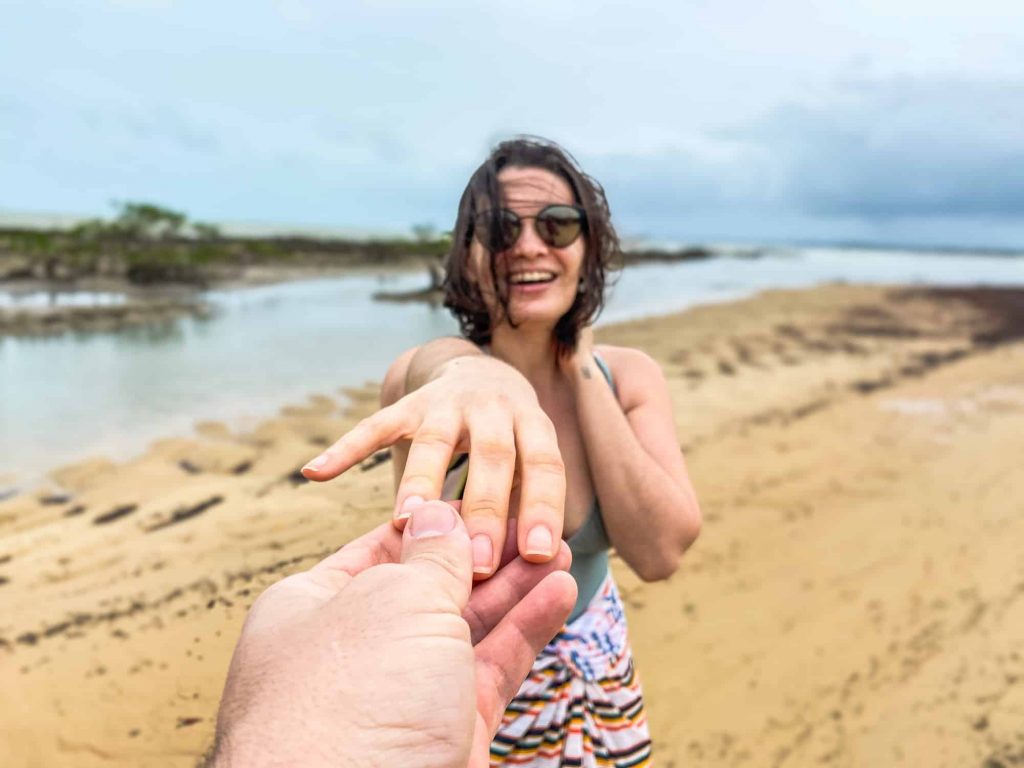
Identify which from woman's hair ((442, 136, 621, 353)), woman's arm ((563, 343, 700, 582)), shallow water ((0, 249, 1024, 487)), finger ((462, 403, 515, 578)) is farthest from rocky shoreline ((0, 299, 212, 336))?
finger ((462, 403, 515, 578))

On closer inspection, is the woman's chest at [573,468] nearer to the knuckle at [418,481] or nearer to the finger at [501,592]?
the finger at [501,592]

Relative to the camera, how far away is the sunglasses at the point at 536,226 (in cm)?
168

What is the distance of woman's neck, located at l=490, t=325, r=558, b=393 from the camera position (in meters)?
1.81

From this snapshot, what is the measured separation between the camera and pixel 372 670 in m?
0.83

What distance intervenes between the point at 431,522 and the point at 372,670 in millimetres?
225

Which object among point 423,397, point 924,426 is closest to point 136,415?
point 423,397

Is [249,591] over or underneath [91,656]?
over

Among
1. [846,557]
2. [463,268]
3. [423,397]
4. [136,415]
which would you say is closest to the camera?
[423,397]

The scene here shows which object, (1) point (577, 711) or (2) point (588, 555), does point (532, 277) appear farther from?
(1) point (577, 711)

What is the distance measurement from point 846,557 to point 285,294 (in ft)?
61.4

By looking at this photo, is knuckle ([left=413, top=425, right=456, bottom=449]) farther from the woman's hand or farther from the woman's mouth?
the woman's mouth

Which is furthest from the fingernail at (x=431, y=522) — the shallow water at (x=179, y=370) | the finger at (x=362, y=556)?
the shallow water at (x=179, y=370)

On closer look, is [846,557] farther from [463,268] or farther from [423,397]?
[423,397]

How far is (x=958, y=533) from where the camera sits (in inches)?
188
